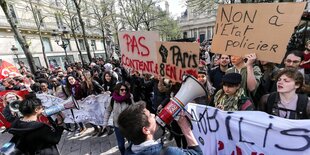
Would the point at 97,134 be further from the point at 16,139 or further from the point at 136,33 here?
the point at 136,33

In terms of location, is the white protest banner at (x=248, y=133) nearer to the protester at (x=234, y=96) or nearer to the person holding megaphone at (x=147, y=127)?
the protester at (x=234, y=96)

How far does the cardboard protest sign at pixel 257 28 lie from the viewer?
5.40 ft

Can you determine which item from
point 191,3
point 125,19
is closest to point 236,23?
point 191,3

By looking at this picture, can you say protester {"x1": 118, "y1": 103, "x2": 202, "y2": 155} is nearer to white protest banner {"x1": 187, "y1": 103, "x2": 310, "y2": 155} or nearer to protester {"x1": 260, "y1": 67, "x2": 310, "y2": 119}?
white protest banner {"x1": 187, "y1": 103, "x2": 310, "y2": 155}

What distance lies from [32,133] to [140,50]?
167 cm

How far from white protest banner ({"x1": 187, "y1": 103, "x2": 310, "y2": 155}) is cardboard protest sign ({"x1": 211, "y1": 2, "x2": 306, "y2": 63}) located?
589 mm

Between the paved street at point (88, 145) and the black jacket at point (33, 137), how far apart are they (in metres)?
1.70

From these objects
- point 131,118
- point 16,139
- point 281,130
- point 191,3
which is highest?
point 191,3

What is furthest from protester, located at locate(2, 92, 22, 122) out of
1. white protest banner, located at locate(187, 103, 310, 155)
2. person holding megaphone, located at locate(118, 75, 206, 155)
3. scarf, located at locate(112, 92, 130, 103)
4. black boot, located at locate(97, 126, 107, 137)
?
white protest banner, located at locate(187, 103, 310, 155)

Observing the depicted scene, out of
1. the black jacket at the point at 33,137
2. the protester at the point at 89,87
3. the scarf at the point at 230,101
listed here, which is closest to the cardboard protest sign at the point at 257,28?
the scarf at the point at 230,101

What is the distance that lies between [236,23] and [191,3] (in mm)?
12079

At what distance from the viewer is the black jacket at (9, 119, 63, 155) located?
6.82 ft

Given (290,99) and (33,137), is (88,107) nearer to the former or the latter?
(33,137)

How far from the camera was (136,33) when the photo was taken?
274cm
